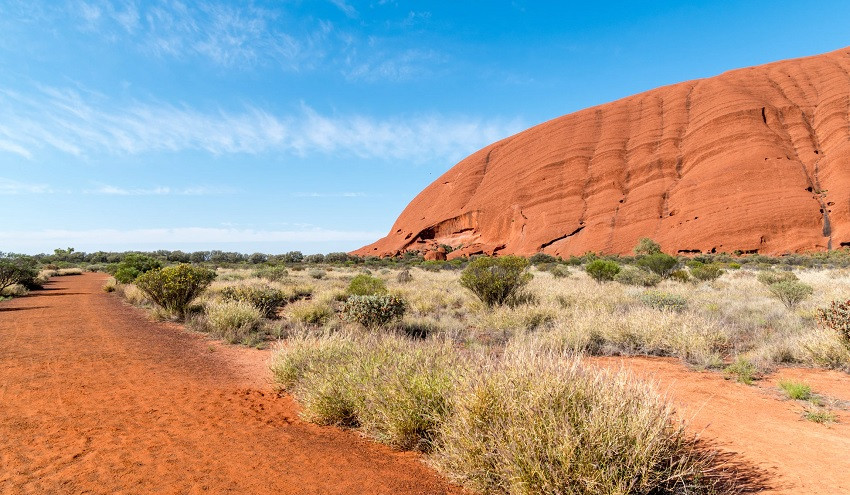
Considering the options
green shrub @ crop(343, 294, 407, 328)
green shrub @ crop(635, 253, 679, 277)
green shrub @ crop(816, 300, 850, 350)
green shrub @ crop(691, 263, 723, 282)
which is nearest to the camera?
green shrub @ crop(816, 300, 850, 350)

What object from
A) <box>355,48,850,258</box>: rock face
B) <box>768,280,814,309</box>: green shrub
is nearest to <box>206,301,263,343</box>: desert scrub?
<box>768,280,814,309</box>: green shrub

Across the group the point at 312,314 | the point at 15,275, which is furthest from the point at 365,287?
the point at 15,275

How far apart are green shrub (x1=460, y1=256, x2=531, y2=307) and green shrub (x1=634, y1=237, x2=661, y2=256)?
38.3 m

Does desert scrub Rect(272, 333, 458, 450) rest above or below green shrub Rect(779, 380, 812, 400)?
above

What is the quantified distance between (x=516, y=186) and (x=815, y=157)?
35241 millimetres

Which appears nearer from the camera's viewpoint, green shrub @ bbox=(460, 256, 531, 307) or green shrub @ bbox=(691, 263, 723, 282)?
green shrub @ bbox=(460, 256, 531, 307)

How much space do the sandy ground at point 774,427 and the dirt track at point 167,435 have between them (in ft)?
9.17

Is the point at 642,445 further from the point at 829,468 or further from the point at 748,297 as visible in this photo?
the point at 748,297

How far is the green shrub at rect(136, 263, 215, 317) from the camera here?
12445 mm

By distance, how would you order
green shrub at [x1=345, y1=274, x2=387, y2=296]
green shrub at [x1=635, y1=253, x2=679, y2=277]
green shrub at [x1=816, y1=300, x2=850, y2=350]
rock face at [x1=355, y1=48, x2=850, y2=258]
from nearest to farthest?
1. green shrub at [x1=816, y1=300, x2=850, y2=350]
2. green shrub at [x1=345, y1=274, x2=387, y2=296]
3. green shrub at [x1=635, y1=253, x2=679, y2=277]
4. rock face at [x1=355, y1=48, x2=850, y2=258]

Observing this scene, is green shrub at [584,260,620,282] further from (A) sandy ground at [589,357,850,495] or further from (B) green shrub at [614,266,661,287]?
(A) sandy ground at [589,357,850,495]

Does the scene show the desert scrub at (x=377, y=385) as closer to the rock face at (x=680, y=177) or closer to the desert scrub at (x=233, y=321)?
the desert scrub at (x=233, y=321)

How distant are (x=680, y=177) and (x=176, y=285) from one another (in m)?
59.1

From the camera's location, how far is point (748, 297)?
13.8m
